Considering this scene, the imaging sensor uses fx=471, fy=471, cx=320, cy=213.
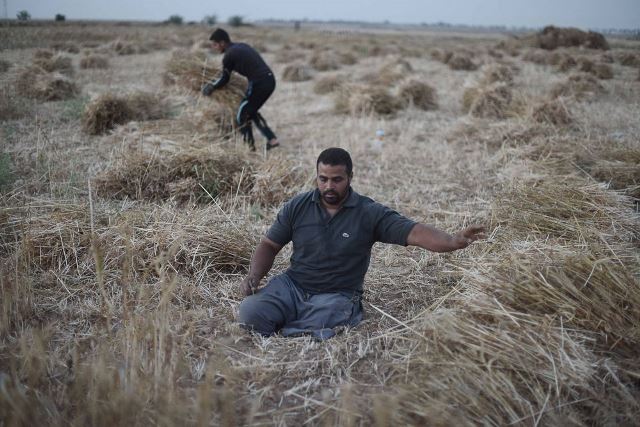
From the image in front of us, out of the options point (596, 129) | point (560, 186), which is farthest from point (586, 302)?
point (596, 129)

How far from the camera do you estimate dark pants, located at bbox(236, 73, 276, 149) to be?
6.06 metres

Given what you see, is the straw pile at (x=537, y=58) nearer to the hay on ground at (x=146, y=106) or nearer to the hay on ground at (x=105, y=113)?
the hay on ground at (x=146, y=106)

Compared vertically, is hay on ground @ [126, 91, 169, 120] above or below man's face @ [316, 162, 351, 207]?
below

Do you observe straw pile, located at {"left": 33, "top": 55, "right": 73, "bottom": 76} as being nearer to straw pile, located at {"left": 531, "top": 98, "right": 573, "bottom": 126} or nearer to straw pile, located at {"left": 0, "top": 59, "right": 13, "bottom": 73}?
straw pile, located at {"left": 0, "top": 59, "right": 13, "bottom": 73}

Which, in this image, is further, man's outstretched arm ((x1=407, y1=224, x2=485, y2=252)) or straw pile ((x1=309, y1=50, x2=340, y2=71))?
straw pile ((x1=309, y1=50, x2=340, y2=71))

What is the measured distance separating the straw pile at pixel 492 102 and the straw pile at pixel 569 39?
16.8 m

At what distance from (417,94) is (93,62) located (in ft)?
32.3

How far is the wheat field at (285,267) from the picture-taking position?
181 centimetres

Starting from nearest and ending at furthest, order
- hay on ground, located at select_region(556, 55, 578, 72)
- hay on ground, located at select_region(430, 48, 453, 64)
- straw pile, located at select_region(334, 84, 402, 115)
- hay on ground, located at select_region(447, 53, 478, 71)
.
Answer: straw pile, located at select_region(334, 84, 402, 115)
hay on ground, located at select_region(556, 55, 578, 72)
hay on ground, located at select_region(447, 53, 478, 71)
hay on ground, located at select_region(430, 48, 453, 64)

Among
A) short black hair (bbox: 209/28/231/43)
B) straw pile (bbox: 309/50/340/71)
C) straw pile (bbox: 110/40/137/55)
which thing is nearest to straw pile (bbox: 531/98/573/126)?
short black hair (bbox: 209/28/231/43)

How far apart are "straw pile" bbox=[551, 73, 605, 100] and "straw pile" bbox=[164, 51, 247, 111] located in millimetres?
6010

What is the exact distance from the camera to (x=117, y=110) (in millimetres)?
6645

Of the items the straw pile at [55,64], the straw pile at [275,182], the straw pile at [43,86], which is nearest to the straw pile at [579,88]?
the straw pile at [275,182]

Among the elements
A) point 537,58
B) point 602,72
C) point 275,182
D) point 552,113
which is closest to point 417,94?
point 552,113
